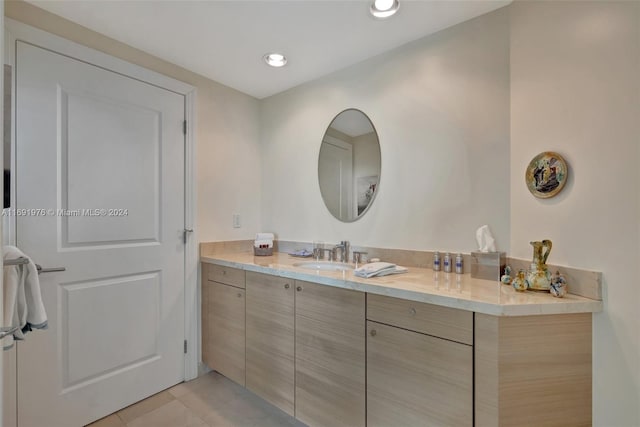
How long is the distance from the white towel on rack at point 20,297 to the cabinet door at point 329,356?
1.06 metres

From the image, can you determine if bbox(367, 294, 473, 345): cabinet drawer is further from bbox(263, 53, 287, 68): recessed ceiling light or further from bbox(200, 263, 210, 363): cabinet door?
bbox(263, 53, 287, 68): recessed ceiling light

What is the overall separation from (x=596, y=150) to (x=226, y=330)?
2.18 m

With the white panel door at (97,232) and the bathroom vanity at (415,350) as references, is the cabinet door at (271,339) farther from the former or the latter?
the white panel door at (97,232)

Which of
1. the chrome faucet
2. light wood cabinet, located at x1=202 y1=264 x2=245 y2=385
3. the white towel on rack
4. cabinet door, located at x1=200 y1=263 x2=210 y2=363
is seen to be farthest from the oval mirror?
the white towel on rack

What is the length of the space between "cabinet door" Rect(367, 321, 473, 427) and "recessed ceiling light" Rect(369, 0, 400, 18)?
5.01ft

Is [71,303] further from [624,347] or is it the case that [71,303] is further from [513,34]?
[513,34]

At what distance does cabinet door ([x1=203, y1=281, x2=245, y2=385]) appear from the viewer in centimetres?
199

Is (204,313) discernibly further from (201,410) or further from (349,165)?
(349,165)

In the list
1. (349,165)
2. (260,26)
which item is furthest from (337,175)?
(260,26)

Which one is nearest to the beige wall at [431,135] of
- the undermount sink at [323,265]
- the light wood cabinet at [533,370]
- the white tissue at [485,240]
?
the white tissue at [485,240]

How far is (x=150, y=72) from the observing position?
79.2 inches

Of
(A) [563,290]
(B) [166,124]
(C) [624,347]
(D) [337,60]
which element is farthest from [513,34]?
(B) [166,124]

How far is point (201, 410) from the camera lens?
1.87 m

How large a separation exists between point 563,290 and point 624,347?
271 millimetres
